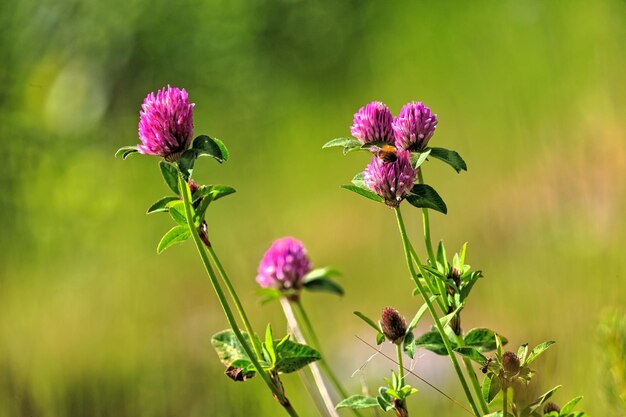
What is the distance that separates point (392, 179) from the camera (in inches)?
26.9

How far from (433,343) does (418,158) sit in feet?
0.52

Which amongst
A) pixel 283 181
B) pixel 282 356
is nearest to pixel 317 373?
pixel 282 356

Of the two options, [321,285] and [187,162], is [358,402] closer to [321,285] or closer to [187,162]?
[321,285]

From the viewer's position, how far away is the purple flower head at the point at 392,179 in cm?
69

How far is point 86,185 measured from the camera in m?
2.45

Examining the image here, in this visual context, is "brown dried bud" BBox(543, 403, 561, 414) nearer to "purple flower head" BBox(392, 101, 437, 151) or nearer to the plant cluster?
the plant cluster

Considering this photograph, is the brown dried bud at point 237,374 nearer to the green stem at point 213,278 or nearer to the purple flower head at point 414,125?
the green stem at point 213,278

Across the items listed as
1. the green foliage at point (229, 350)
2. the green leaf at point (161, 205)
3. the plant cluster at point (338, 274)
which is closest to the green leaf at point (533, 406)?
the plant cluster at point (338, 274)

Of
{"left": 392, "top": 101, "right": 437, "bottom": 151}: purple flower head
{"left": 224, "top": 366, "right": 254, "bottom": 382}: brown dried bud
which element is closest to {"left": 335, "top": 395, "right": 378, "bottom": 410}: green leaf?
{"left": 224, "top": 366, "right": 254, "bottom": 382}: brown dried bud

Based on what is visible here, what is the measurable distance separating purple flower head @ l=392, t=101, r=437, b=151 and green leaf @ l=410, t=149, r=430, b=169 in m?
0.01

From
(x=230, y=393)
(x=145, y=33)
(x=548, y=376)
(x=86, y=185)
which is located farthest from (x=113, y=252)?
(x=548, y=376)

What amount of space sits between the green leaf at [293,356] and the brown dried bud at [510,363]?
0.15m

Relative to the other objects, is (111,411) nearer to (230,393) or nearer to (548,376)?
(230,393)

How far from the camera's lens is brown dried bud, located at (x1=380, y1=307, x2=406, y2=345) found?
0.72 m
